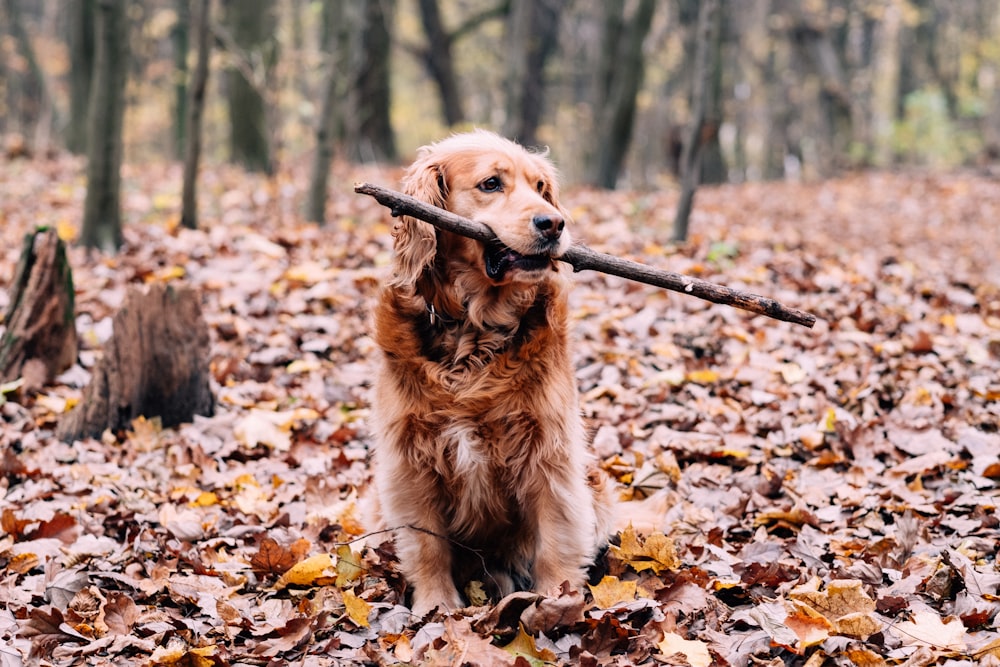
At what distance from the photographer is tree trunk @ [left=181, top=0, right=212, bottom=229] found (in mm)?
8633

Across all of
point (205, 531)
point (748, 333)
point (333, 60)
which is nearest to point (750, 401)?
point (748, 333)

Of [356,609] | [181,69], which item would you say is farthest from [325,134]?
[181,69]

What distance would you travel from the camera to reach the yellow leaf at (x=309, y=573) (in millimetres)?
3590

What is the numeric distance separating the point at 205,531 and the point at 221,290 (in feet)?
11.4

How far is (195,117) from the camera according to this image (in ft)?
28.9

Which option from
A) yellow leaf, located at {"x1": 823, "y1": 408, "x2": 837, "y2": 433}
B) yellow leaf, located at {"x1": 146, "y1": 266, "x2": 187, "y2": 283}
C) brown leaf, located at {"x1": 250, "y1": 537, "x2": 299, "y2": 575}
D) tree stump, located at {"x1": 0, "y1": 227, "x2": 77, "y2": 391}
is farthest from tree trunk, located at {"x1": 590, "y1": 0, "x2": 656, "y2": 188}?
brown leaf, located at {"x1": 250, "y1": 537, "x2": 299, "y2": 575}

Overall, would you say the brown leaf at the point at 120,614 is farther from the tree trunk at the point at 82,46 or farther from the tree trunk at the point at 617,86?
the tree trunk at the point at 617,86

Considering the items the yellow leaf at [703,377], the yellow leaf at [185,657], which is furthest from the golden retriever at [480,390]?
the yellow leaf at [703,377]

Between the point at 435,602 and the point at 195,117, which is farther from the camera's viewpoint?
the point at 195,117

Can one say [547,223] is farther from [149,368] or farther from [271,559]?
[149,368]

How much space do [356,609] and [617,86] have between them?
12071 mm

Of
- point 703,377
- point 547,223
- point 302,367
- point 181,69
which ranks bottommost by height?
point 302,367

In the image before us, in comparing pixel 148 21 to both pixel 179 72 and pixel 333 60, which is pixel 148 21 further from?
pixel 333 60

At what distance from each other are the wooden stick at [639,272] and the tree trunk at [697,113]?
5525 mm
